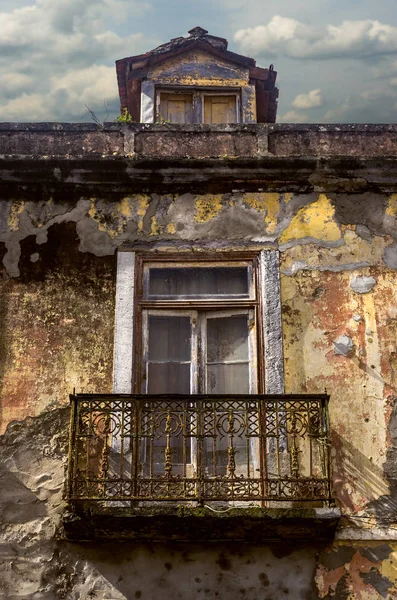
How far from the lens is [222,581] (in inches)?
226

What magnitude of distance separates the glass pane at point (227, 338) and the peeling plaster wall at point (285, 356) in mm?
417

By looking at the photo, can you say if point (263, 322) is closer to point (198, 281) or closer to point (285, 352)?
point (285, 352)

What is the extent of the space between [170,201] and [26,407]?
93.9 inches

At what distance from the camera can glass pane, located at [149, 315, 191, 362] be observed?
6617 millimetres

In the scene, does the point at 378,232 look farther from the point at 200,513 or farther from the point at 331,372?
the point at 200,513

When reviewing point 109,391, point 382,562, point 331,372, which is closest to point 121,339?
point 109,391

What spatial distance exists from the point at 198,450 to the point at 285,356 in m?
1.25

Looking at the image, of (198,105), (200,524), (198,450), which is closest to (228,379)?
(198,450)

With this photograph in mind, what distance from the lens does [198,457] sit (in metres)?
5.77

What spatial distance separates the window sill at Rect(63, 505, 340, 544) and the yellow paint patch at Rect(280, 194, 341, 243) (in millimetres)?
2567

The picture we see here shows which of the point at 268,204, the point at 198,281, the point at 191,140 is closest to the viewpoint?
the point at 198,281

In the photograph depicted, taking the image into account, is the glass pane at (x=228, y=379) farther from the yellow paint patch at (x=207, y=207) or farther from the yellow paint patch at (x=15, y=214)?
the yellow paint patch at (x=15, y=214)

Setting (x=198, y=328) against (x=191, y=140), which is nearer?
(x=198, y=328)

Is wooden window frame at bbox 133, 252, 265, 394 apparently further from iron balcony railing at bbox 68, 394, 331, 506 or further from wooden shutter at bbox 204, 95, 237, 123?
wooden shutter at bbox 204, 95, 237, 123
